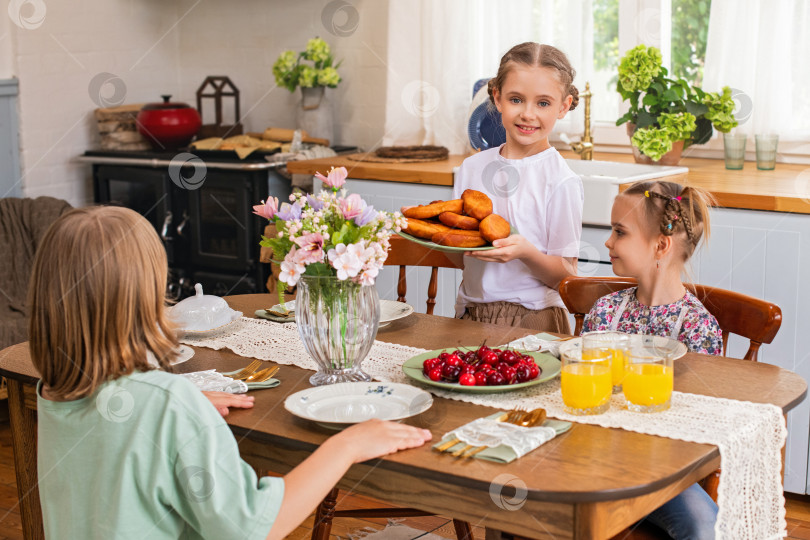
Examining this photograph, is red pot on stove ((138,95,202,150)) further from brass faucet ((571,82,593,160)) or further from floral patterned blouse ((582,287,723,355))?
floral patterned blouse ((582,287,723,355))

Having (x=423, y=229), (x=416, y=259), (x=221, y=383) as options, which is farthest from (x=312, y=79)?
(x=221, y=383)

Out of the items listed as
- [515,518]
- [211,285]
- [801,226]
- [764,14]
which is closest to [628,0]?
[764,14]

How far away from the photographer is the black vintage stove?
3.51 metres

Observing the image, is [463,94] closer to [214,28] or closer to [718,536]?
[214,28]

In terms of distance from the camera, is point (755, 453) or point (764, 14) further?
point (764, 14)

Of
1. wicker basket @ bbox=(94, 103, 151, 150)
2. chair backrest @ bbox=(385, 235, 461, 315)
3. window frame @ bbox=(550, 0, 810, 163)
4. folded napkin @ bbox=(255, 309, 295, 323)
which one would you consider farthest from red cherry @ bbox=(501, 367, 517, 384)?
wicker basket @ bbox=(94, 103, 151, 150)

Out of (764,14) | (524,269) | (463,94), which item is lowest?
(524,269)

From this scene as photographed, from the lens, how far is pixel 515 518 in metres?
1.12

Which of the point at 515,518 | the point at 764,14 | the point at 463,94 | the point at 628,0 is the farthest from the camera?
the point at 463,94

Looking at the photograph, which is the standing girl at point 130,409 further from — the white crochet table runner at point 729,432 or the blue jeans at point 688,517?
the blue jeans at point 688,517

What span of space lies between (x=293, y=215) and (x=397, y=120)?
7.56 feet

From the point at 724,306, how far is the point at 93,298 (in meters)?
1.18

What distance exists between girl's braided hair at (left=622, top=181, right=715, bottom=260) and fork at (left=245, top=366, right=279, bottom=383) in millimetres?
807

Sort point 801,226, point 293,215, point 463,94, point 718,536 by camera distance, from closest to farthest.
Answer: point 718,536, point 293,215, point 801,226, point 463,94
